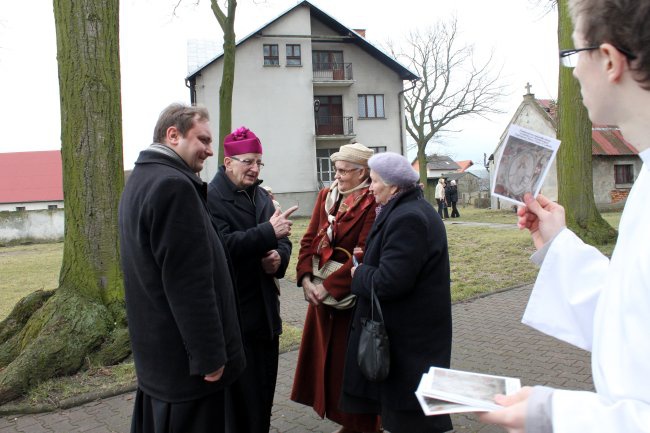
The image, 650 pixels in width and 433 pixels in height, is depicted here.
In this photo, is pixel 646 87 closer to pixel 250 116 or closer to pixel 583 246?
pixel 583 246

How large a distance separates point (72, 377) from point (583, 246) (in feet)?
14.6

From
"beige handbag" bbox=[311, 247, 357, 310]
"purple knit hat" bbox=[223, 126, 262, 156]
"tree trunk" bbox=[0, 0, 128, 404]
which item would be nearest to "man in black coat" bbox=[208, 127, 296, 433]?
"purple knit hat" bbox=[223, 126, 262, 156]

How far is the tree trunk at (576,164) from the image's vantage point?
10938 mm

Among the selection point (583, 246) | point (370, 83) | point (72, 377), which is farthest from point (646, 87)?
point (370, 83)

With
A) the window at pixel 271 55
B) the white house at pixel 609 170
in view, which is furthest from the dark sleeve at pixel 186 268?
the window at pixel 271 55

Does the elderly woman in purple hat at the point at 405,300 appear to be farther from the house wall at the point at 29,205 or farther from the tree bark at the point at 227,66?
the house wall at the point at 29,205

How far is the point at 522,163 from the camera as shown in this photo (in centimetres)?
176

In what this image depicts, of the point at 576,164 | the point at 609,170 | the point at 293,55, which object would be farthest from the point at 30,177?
the point at 576,164

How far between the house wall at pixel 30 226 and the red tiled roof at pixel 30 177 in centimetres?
2226

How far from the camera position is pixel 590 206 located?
11.2m

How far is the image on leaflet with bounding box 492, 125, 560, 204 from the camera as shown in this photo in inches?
67.6

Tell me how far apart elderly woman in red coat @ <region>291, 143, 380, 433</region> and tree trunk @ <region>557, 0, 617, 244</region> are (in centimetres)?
889

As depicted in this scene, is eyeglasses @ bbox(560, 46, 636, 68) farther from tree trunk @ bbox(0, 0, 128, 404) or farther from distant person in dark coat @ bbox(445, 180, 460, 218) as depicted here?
distant person in dark coat @ bbox(445, 180, 460, 218)

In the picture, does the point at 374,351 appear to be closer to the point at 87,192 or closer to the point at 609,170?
the point at 87,192
